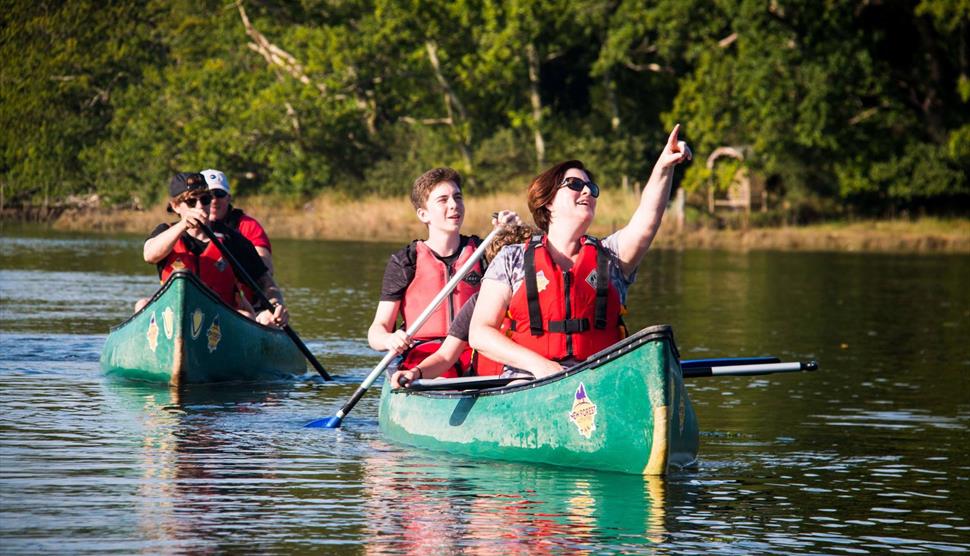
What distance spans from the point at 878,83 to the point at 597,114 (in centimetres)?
1005

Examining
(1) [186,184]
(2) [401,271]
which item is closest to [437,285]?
(2) [401,271]

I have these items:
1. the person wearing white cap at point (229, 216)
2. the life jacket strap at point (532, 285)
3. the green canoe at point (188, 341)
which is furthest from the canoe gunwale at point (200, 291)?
the life jacket strap at point (532, 285)

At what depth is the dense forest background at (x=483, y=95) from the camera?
37000 mm

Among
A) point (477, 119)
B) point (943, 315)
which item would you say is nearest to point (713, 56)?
point (477, 119)

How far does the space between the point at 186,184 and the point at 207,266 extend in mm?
925

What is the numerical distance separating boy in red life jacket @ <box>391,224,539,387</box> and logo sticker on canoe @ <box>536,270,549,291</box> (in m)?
0.41

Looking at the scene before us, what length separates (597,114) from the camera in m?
45.0

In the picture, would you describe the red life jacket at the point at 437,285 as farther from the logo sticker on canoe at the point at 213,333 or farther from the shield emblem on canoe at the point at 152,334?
the shield emblem on canoe at the point at 152,334

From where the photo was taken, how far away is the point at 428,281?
918cm

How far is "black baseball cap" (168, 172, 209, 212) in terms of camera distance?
36.8ft

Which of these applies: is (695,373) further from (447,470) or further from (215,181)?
(215,181)

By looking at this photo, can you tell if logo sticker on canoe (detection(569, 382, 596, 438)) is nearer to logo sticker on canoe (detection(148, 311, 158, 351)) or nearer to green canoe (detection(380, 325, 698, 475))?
green canoe (detection(380, 325, 698, 475))

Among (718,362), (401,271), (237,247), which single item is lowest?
(718,362)

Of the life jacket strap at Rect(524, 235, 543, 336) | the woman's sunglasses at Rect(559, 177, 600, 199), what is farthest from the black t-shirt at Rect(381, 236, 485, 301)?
the woman's sunglasses at Rect(559, 177, 600, 199)
